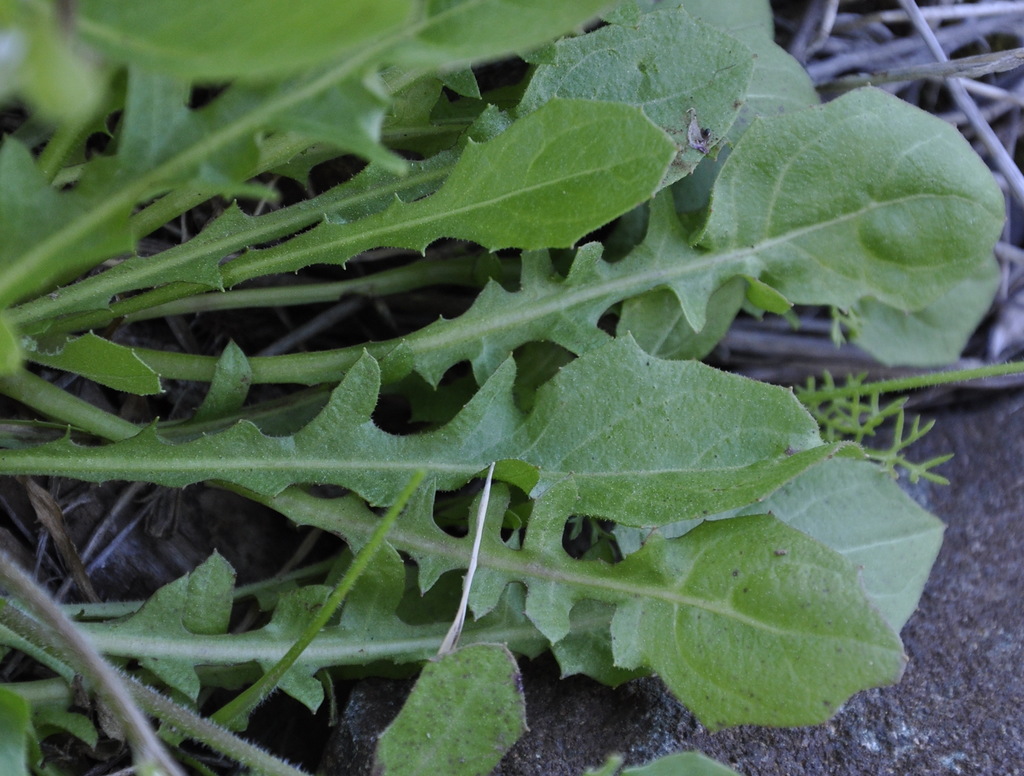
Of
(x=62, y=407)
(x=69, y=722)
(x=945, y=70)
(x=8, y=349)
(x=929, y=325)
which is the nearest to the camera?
(x=8, y=349)

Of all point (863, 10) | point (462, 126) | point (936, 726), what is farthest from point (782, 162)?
point (936, 726)

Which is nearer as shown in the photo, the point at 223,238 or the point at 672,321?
the point at 223,238

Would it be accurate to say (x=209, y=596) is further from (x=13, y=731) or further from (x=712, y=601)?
(x=712, y=601)

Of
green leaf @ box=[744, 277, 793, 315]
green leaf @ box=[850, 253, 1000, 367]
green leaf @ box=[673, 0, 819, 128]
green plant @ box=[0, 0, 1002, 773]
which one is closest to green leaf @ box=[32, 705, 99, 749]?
green plant @ box=[0, 0, 1002, 773]

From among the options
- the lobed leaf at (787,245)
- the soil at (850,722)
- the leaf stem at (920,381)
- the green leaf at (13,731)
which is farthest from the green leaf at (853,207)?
the green leaf at (13,731)

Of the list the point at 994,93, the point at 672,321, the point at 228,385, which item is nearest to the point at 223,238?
the point at 228,385

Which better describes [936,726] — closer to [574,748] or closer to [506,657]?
[574,748]
